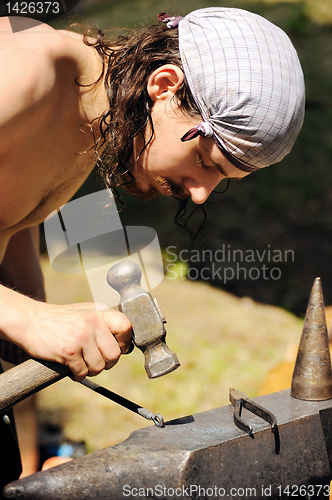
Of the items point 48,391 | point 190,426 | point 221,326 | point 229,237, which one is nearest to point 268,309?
point 221,326

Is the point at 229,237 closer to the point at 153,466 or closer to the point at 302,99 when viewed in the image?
the point at 302,99

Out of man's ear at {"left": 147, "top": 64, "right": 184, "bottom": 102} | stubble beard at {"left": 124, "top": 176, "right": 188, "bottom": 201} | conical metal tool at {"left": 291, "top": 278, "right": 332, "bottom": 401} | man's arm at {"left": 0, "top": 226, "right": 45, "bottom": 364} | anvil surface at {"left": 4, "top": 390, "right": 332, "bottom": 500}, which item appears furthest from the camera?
man's arm at {"left": 0, "top": 226, "right": 45, "bottom": 364}

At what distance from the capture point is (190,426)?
113 cm

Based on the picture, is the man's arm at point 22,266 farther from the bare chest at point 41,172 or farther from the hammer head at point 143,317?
the hammer head at point 143,317

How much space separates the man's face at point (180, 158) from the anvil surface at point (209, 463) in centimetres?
75

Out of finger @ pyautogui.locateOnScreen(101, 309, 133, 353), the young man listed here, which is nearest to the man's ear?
the young man

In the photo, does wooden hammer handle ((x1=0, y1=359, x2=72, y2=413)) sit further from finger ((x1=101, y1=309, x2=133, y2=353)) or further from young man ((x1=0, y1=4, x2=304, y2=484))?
finger ((x1=101, y1=309, x2=133, y2=353))

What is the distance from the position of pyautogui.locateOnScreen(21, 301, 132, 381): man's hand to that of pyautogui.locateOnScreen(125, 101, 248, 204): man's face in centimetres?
56

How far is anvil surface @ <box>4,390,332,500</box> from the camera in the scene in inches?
36.0

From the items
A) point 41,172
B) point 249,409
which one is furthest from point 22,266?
point 249,409

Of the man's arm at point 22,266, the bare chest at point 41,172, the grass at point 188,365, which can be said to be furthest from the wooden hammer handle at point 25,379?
the grass at point 188,365

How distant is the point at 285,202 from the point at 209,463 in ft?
14.7

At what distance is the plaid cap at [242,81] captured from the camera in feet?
4.17

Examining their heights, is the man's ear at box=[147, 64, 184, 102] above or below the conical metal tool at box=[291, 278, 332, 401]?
above
